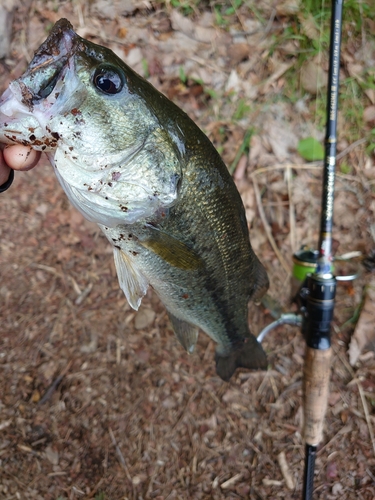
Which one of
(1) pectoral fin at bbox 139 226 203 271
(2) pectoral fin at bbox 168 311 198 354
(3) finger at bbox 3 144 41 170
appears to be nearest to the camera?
(3) finger at bbox 3 144 41 170

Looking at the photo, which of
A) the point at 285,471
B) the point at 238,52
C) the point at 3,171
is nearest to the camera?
the point at 3,171

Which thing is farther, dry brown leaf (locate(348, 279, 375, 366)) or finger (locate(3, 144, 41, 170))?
dry brown leaf (locate(348, 279, 375, 366))

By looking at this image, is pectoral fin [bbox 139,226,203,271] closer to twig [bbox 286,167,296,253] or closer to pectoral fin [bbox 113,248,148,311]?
pectoral fin [bbox 113,248,148,311]

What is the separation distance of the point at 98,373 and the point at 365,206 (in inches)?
88.7

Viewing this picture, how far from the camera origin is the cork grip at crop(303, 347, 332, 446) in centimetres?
210

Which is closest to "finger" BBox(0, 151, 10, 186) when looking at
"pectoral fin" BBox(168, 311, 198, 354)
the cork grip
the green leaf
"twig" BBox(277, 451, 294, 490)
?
"pectoral fin" BBox(168, 311, 198, 354)

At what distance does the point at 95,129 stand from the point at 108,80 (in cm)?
16

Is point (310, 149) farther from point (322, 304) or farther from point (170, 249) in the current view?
point (170, 249)

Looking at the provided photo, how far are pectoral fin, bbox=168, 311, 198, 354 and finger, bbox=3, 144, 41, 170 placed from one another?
945 millimetres

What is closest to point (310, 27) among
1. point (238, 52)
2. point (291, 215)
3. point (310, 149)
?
point (238, 52)

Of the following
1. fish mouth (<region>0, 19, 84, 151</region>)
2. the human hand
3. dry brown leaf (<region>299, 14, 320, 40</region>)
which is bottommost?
the human hand

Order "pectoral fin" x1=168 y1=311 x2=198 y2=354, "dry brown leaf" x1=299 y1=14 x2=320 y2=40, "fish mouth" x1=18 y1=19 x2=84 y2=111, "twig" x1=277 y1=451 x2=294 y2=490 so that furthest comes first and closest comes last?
"dry brown leaf" x1=299 y1=14 x2=320 y2=40 < "twig" x1=277 y1=451 x2=294 y2=490 < "pectoral fin" x1=168 y1=311 x2=198 y2=354 < "fish mouth" x1=18 y1=19 x2=84 y2=111

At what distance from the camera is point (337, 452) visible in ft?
8.40

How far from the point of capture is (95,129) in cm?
127
